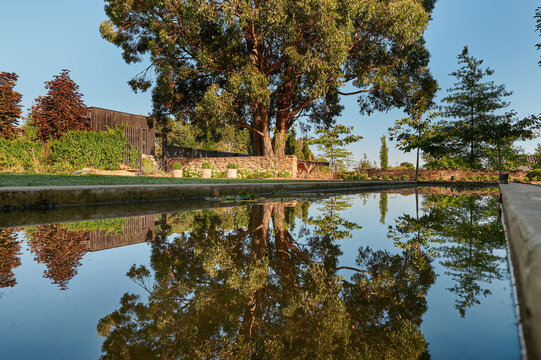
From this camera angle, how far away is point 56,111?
39.4 ft

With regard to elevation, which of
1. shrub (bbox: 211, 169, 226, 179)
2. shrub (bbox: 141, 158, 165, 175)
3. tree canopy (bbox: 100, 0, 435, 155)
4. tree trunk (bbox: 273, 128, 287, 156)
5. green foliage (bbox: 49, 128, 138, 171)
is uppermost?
tree canopy (bbox: 100, 0, 435, 155)

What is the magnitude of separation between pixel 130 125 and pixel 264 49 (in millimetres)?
9817

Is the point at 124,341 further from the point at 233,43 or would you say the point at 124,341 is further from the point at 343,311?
the point at 233,43

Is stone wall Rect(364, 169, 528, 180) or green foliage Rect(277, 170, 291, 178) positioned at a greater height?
stone wall Rect(364, 169, 528, 180)

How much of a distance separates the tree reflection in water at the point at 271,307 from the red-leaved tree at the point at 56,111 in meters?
13.8

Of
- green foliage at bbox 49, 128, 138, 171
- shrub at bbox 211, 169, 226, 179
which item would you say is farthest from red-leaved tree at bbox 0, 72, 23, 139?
shrub at bbox 211, 169, 226, 179

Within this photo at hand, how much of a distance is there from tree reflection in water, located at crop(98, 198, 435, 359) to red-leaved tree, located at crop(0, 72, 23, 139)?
14192mm

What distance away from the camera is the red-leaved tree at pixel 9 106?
1131cm

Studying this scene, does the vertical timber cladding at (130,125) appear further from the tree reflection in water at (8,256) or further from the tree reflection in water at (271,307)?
the tree reflection in water at (271,307)

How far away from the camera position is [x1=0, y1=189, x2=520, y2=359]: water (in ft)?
2.27

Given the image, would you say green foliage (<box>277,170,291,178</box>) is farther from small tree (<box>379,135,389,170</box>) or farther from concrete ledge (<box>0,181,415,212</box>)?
small tree (<box>379,135,389,170</box>)

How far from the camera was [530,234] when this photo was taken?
597mm

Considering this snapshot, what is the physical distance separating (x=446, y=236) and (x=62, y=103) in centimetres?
1490

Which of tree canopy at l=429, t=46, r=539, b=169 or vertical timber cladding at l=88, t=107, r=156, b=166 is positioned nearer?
vertical timber cladding at l=88, t=107, r=156, b=166
